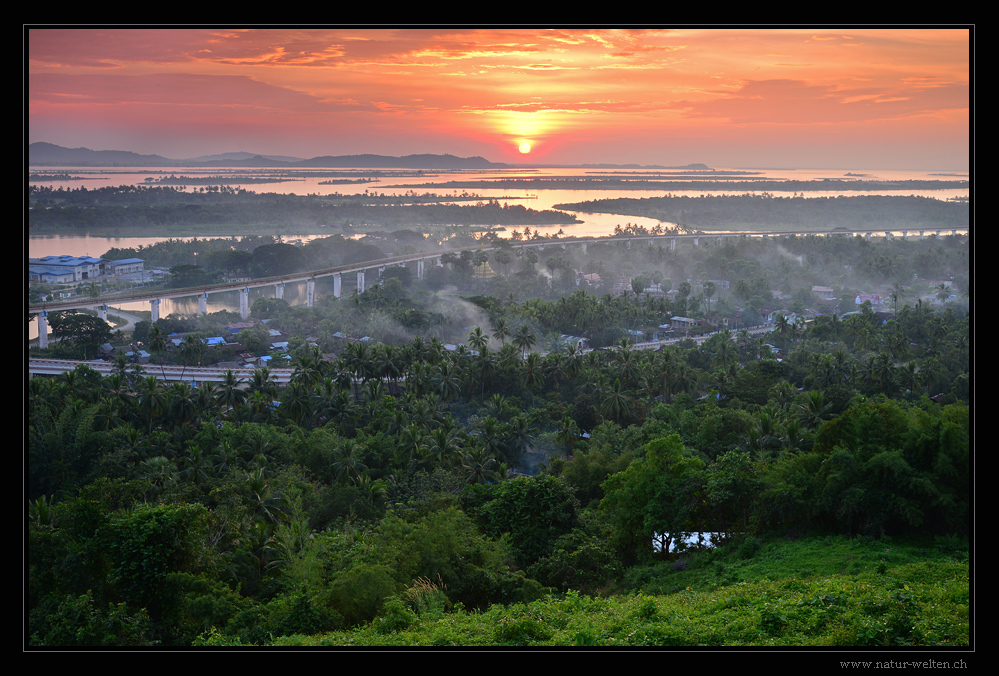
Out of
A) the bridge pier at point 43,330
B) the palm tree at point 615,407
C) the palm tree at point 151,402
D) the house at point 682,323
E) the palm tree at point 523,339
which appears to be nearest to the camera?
the palm tree at point 151,402

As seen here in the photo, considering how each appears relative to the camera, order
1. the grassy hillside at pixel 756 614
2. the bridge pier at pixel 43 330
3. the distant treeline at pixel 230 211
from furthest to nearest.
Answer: the bridge pier at pixel 43 330, the distant treeline at pixel 230 211, the grassy hillside at pixel 756 614

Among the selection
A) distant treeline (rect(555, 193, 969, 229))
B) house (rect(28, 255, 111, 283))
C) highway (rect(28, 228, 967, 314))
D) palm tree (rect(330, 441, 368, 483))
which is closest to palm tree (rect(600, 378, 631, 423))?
palm tree (rect(330, 441, 368, 483))

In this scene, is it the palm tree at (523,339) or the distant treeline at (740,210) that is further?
the distant treeline at (740,210)

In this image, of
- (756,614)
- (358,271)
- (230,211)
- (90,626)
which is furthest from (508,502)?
(230,211)

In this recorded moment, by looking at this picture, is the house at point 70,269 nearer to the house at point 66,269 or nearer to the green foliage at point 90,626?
the house at point 66,269

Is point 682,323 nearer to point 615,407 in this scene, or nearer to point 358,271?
point 615,407

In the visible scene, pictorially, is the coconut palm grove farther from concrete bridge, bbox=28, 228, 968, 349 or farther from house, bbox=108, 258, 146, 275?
house, bbox=108, 258, 146, 275

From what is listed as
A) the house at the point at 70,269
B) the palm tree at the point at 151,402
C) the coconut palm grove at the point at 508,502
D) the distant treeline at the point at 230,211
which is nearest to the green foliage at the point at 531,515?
the coconut palm grove at the point at 508,502

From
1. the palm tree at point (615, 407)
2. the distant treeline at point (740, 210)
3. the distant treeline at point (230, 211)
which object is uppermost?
the distant treeline at point (740, 210)
